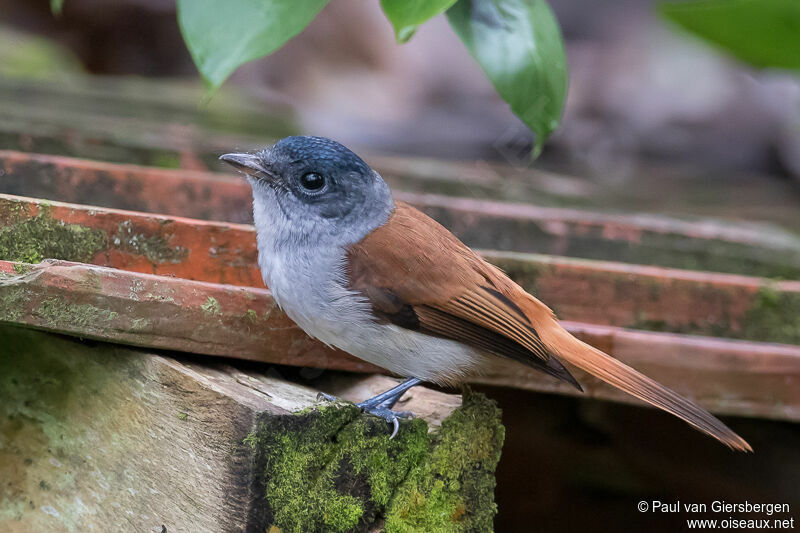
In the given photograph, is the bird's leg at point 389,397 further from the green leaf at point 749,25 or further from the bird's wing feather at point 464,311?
the green leaf at point 749,25

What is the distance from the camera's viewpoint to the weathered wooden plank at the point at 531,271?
86.9 inches

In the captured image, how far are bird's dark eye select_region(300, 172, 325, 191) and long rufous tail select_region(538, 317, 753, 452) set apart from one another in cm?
75

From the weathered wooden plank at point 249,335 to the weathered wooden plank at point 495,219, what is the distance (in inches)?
42.0

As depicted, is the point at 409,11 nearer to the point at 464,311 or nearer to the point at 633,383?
the point at 464,311

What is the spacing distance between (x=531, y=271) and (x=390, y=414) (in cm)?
91

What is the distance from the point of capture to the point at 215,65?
6.51 feet

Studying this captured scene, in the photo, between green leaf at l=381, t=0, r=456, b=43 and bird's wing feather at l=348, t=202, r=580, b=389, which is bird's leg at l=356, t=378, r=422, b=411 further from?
green leaf at l=381, t=0, r=456, b=43

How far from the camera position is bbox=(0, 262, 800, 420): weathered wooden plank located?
75.1 inches

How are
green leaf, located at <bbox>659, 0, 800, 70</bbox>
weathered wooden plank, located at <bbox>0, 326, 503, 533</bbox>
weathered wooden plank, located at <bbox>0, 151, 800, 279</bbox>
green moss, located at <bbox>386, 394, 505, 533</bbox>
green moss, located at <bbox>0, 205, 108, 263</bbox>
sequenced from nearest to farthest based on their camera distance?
weathered wooden plank, located at <bbox>0, 326, 503, 533</bbox> < green moss, located at <bbox>386, 394, 505, 533</bbox> < green moss, located at <bbox>0, 205, 108, 263</bbox> < green leaf, located at <bbox>659, 0, 800, 70</bbox> < weathered wooden plank, located at <bbox>0, 151, 800, 279</bbox>

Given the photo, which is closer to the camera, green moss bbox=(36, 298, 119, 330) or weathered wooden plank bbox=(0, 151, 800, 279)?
green moss bbox=(36, 298, 119, 330)

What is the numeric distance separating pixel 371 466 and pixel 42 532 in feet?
2.86

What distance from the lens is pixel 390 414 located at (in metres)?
2.13

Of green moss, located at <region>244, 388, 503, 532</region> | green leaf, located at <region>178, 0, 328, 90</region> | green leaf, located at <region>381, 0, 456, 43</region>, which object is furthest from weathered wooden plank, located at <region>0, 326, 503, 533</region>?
green leaf, located at <region>381, 0, 456, 43</region>

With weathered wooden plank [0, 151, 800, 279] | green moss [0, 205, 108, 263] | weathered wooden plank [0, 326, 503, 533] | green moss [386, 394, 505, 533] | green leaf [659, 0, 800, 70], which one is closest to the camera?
weathered wooden plank [0, 326, 503, 533]
